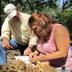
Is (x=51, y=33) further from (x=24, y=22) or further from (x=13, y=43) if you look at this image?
(x=13, y=43)

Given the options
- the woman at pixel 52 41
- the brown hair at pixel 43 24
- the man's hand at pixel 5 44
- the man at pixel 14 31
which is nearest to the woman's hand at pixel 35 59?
the woman at pixel 52 41

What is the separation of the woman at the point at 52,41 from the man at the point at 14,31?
0.61m

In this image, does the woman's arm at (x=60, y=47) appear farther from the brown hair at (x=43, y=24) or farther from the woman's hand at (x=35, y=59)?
the brown hair at (x=43, y=24)

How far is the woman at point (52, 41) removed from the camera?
1417 mm

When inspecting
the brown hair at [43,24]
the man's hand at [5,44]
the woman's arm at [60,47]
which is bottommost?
the man's hand at [5,44]

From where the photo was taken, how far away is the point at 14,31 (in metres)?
2.36

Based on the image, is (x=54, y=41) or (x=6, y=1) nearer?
(x=54, y=41)

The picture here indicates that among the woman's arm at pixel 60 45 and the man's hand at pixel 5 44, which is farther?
the man's hand at pixel 5 44

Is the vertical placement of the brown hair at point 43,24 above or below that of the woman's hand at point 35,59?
above

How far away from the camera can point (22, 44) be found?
2457mm

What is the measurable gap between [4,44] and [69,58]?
96 centimetres

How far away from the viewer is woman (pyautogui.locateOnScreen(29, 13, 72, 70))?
1.42 m

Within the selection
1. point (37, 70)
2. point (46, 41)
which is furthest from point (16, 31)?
point (37, 70)

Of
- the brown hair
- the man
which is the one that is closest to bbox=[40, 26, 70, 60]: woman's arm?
the brown hair
